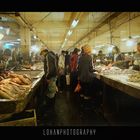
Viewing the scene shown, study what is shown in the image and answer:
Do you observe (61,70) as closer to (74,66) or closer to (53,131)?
(74,66)

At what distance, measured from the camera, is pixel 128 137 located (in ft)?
13.1

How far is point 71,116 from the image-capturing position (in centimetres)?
613

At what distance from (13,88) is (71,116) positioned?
214cm

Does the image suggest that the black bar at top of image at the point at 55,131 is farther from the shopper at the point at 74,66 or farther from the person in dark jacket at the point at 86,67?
the shopper at the point at 74,66

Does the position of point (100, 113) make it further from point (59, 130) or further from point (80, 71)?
point (59, 130)

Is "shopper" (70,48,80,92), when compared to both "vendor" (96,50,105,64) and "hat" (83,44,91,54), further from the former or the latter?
"hat" (83,44,91,54)

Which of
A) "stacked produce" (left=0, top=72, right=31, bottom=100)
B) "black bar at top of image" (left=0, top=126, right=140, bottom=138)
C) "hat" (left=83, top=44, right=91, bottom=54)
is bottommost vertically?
"black bar at top of image" (left=0, top=126, right=140, bottom=138)

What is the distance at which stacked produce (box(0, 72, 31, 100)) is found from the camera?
12.7 ft

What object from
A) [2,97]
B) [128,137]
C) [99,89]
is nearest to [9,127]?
[2,97]

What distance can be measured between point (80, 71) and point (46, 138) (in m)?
3.75

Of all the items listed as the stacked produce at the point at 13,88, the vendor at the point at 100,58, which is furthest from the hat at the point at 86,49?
the vendor at the point at 100,58
